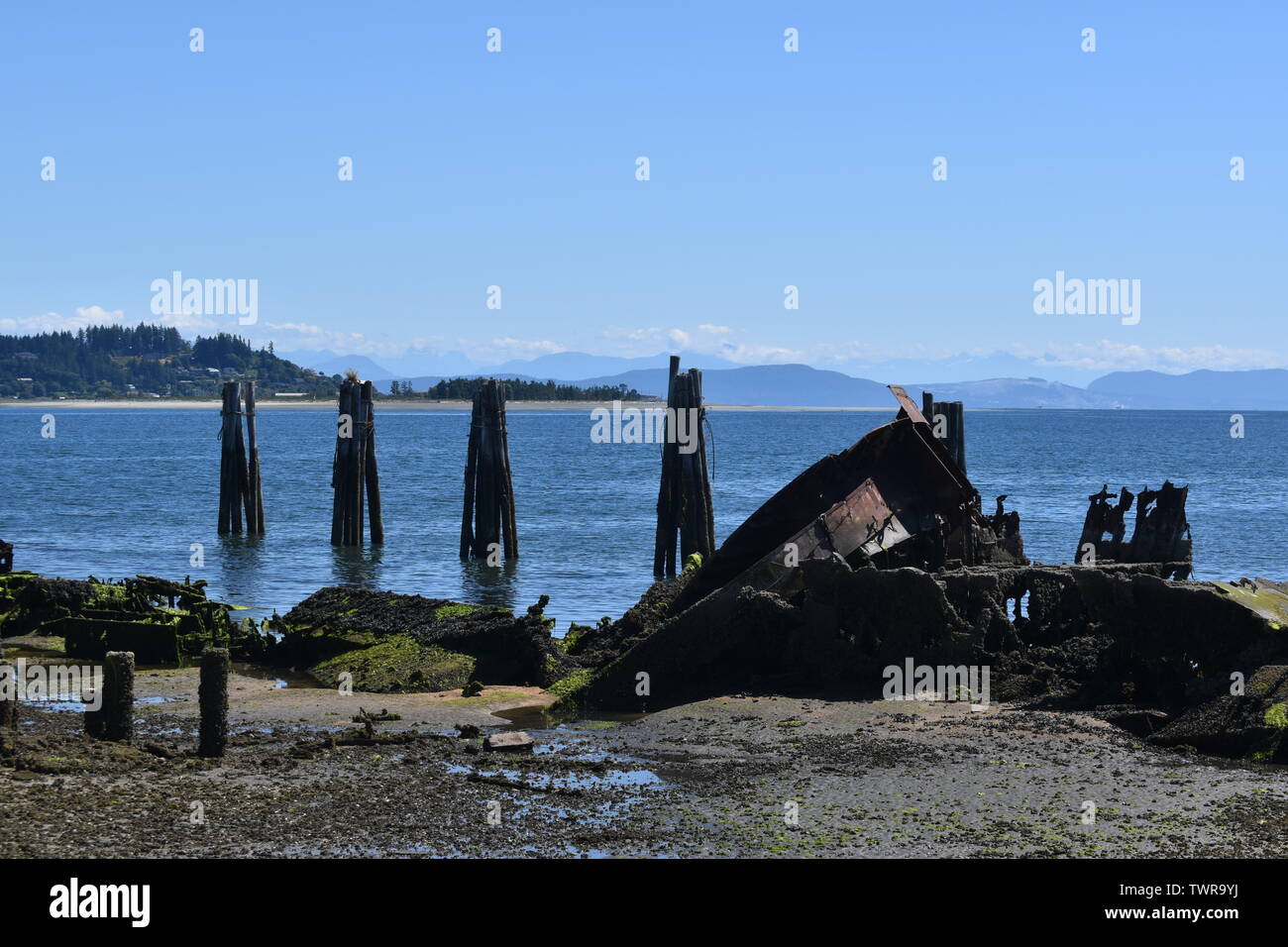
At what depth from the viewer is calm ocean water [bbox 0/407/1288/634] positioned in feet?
104

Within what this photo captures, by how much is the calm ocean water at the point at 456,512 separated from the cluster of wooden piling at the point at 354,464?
680 mm

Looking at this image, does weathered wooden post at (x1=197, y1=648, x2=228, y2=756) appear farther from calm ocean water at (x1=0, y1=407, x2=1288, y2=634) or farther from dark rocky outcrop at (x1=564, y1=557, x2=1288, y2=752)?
calm ocean water at (x1=0, y1=407, x2=1288, y2=634)

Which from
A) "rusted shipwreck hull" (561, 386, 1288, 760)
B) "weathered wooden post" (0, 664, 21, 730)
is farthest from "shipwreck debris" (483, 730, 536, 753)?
"weathered wooden post" (0, 664, 21, 730)

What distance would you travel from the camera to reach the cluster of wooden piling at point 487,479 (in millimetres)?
30984

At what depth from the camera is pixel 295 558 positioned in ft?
113

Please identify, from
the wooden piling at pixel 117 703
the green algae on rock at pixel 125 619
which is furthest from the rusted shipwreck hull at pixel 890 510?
the wooden piling at pixel 117 703

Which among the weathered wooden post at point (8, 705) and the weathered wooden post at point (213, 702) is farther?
the weathered wooden post at point (213, 702)

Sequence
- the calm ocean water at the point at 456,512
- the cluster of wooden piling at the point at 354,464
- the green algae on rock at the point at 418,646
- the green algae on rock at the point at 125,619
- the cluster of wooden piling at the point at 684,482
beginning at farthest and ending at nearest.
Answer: the cluster of wooden piling at the point at 354,464, the calm ocean water at the point at 456,512, the cluster of wooden piling at the point at 684,482, the green algae on rock at the point at 125,619, the green algae on rock at the point at 418,646

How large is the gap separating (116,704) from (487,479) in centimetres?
1913

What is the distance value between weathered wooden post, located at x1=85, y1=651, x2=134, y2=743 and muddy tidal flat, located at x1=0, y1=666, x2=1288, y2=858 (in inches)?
11.0

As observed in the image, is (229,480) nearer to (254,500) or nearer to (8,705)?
(254,500)

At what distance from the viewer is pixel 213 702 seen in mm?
12828

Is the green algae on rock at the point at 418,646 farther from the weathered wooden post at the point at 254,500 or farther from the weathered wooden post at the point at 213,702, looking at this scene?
the weathered wooden post at the point at 254,500
